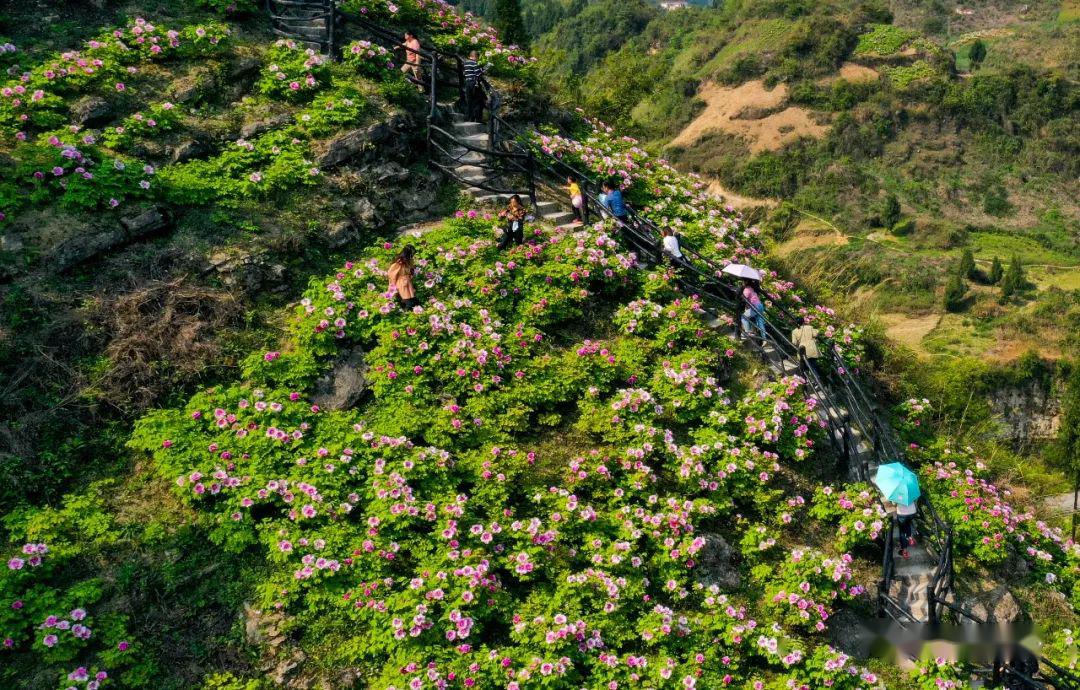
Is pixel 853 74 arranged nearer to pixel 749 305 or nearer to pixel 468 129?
pixel 468 129

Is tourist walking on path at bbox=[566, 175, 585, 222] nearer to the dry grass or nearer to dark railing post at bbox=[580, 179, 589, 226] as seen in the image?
dark railing post at bbox=[580, 179, 589, 226]

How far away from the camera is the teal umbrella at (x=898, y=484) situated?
9305mm

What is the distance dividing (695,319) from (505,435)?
4022 millimetres

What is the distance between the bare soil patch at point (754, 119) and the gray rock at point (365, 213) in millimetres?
68535

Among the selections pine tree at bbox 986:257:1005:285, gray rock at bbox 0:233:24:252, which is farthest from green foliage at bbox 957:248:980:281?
gray rock at bbox 0:233:24:252

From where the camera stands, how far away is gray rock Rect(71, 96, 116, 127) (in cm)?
1078

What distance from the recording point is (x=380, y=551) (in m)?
7.37

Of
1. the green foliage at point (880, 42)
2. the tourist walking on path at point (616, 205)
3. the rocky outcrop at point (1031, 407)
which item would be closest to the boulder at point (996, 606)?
the tourist walking on path at point (616, 205)

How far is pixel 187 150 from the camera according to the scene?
11102 mm

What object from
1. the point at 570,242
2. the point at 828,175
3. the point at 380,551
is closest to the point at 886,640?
the point at 380,551

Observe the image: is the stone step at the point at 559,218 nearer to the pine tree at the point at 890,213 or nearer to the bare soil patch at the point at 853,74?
the pine tree at the point at 890,213

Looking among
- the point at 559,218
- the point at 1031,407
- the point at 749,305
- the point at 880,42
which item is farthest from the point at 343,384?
the point at 880,42

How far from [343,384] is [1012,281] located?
54455mm

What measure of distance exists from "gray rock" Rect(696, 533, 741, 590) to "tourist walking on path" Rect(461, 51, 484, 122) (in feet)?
30.1
